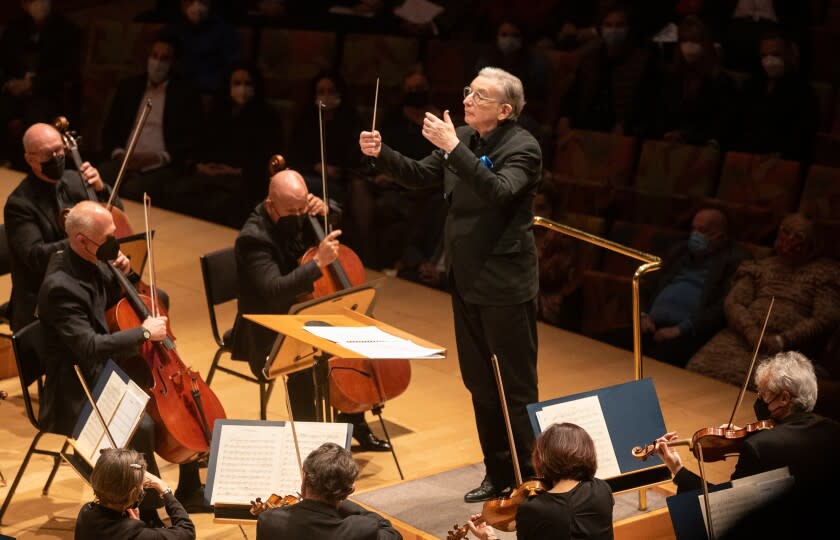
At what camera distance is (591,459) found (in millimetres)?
2967

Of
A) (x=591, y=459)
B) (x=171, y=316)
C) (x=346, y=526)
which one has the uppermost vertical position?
(x=591, y=459)

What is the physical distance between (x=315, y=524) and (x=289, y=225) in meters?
2.10

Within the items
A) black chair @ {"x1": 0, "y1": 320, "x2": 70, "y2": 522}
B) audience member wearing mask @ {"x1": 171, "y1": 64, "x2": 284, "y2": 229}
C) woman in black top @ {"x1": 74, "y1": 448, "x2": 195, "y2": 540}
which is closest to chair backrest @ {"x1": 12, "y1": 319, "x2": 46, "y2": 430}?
black chair @ {"x1": 0, "y1": 320, "x2": 70, "y2": 522}

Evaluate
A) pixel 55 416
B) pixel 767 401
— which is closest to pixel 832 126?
pixel 767 401

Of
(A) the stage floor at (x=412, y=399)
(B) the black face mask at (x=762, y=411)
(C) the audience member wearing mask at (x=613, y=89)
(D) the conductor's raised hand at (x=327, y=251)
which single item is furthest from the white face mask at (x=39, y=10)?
(B) the black face mask at (x=762, y=411)

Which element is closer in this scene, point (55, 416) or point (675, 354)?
point (55, 416)

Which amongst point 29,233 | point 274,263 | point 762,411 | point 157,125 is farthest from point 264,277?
point 157,125

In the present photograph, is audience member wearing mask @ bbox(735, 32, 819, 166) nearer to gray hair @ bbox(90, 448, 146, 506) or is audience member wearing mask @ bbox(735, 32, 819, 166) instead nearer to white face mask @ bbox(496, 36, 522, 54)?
white face mask @ bbox(496, 36, 522, 54)

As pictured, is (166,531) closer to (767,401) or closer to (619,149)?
(767,401)

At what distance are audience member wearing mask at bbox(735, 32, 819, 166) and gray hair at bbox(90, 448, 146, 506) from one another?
436 cm

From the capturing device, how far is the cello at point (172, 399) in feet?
13.6

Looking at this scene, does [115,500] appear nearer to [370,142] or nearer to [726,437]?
[370,142]

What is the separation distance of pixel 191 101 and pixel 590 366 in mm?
3925

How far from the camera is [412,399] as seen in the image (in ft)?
18.2
